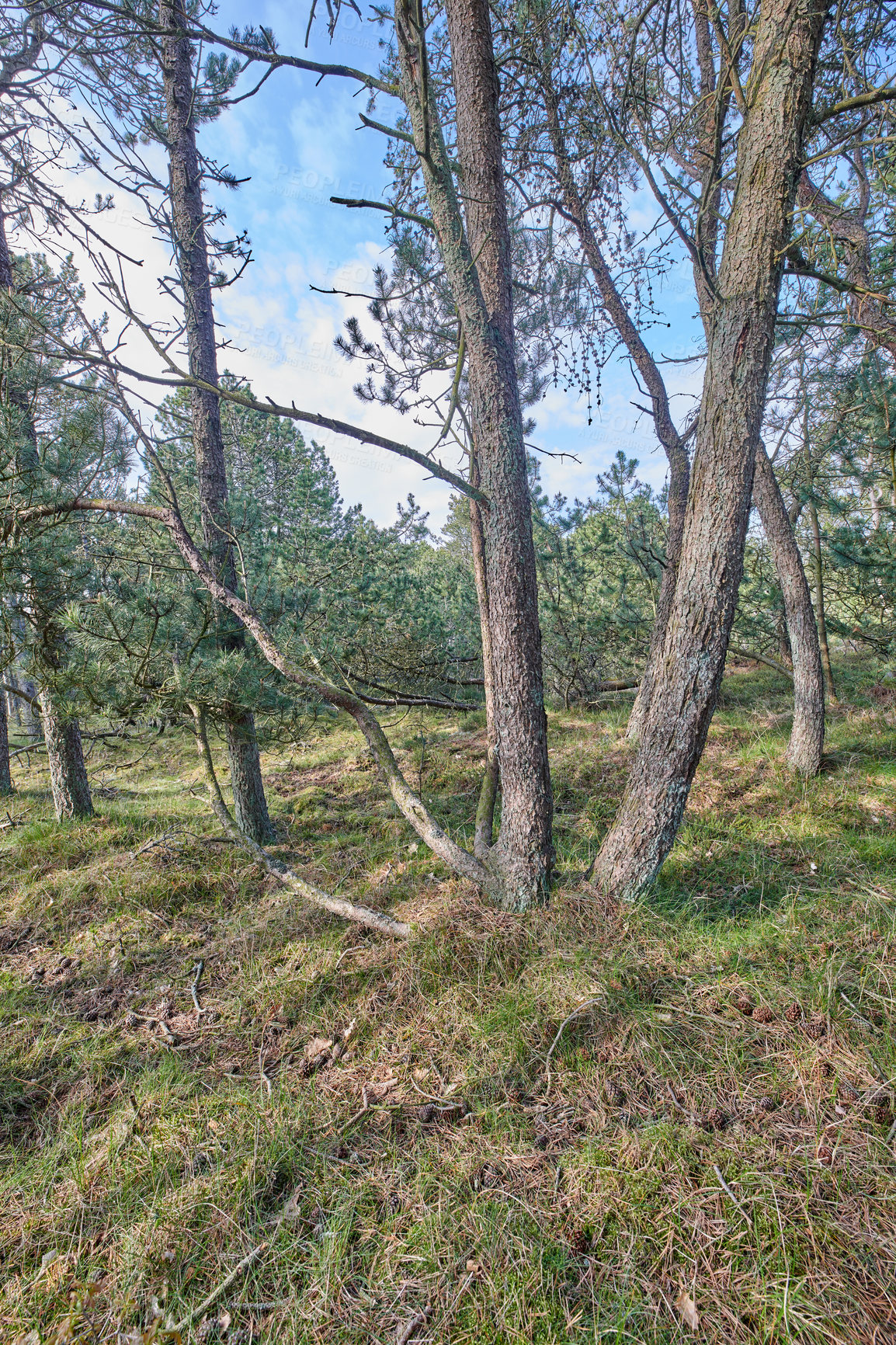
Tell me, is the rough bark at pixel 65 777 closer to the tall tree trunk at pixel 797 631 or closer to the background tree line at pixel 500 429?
the background tree line at pixel 500 429

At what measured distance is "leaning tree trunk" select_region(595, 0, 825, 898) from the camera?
2611 mm

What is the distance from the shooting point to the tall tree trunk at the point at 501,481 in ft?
9.96

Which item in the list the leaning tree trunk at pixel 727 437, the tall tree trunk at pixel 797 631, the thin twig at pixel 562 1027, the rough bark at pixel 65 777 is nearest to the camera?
the thin twig at pixel 562 1027

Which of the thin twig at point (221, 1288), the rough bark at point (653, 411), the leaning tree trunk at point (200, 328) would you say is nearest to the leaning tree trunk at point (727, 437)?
the thin twig at point (221, 1288)

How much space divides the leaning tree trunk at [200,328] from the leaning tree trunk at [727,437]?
3352mm

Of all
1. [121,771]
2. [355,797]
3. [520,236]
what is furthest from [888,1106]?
[121,771]

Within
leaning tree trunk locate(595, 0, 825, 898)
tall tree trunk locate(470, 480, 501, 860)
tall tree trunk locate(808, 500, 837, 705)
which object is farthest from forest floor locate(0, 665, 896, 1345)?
tall tree trunk locate(808, 500, 837, 705)

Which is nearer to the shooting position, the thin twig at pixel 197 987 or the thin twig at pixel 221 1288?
the thin twig at pixel 221 1288

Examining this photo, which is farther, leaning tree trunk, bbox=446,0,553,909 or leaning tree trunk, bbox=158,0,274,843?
leaning tree trunk, bbox=158,0,274,843

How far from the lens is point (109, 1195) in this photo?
6.52 feet

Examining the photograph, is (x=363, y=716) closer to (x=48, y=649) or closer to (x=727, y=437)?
(x=727, y=437)

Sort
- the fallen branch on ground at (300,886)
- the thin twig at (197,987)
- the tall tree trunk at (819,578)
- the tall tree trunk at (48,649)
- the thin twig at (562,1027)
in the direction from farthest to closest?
the tall tree trunk at (819,578)
the tall tree trunk at (48,649)
the fallen branch on ground at (300,886)
the thin twig at (197,987)
the thin twig at (562,1027)

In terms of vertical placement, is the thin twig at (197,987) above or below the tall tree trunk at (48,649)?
below

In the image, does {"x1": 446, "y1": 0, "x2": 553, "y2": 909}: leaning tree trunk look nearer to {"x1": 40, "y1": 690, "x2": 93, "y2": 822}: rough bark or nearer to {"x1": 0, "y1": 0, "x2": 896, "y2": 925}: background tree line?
{"x1": 0, "y1": 0, "x2": 896, "y2": 925}: background tree line
